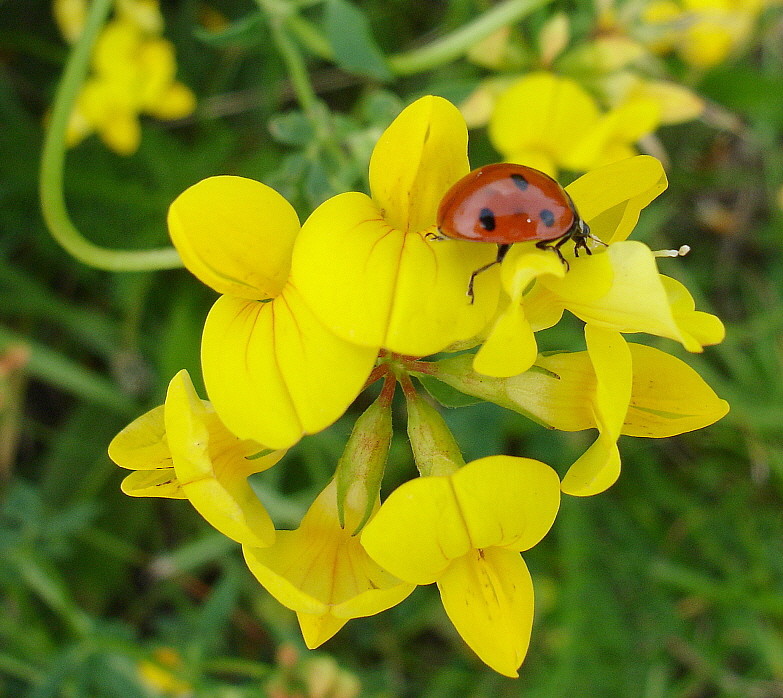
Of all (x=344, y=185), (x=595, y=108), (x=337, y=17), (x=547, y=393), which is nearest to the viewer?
(x=547, y=393)

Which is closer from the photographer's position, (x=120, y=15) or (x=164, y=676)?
(x=164, y=676)

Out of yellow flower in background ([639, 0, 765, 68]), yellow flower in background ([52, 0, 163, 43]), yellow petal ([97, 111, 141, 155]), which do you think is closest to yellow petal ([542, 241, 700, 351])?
yellow flower in background ([639, 0, 765, 68])

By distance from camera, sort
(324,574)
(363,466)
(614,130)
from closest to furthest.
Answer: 1. (324,574)
2. (363,466)
3. (614,130)

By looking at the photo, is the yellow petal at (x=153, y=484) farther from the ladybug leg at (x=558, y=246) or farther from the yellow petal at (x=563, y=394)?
the ladybug leg at (x=558, y=246)

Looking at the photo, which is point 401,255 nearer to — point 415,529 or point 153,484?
point 415,529

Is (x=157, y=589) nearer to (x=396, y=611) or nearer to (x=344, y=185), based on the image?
(x=396, y=611)

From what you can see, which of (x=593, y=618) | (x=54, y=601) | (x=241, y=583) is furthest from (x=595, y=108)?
(x=54, y=601)

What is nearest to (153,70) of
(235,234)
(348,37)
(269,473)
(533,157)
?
(348,37)
